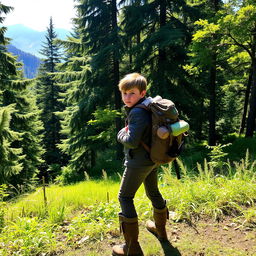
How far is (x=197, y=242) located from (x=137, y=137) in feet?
5.45

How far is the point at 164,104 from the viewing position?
2340 millimetres

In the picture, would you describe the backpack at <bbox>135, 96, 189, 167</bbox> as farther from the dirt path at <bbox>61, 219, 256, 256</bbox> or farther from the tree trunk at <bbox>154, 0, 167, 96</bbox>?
the tree trunk at <bbox>154, 0, 167, 96</bbox>

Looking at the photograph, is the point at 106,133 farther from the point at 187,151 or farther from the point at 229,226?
the point at 229,226

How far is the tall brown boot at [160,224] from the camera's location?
2836 millimetres

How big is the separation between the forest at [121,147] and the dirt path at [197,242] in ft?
0.04

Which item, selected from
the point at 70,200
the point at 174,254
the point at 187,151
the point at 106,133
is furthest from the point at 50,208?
the point at 187,151

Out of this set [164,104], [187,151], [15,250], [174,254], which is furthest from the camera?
[187,151]

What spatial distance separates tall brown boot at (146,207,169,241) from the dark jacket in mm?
773

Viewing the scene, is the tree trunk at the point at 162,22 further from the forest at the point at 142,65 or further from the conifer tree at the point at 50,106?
the conifer tree at the point at 50,106

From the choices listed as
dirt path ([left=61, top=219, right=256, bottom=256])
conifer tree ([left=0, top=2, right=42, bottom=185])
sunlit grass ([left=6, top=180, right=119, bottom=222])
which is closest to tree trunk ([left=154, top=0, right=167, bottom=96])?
conifer tree ([left=0, top=2, right=42, bottom=185])

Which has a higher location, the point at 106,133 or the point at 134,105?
the point at 134,105

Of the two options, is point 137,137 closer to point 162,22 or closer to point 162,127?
point 162,127

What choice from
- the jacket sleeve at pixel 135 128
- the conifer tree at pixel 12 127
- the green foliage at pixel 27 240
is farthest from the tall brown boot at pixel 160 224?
the conifer tree at pixel 12 127

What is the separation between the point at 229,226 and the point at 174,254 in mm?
1023
